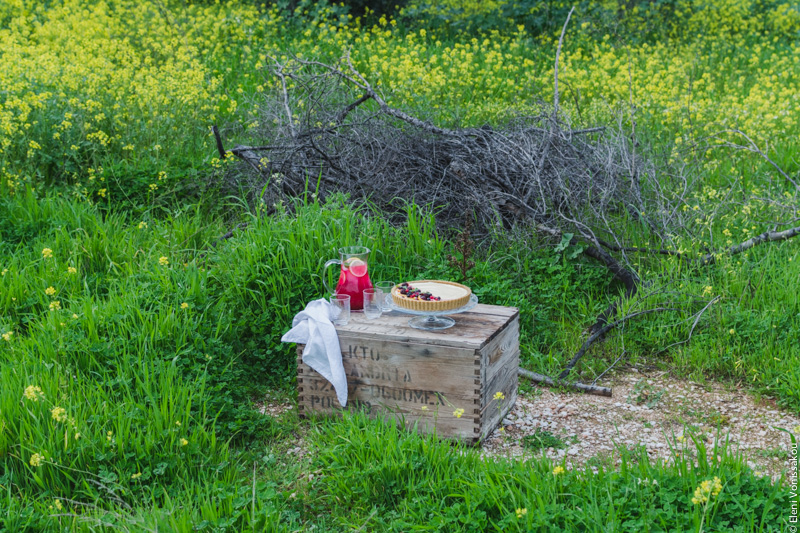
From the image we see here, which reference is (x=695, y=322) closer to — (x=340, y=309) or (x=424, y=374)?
(x=424, y=374)

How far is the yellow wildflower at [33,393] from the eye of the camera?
320 centimetres

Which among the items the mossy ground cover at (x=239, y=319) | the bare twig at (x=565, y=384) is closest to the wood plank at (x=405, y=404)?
the mossy ground cover at (x=239, y=319)

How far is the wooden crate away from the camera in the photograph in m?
3.52

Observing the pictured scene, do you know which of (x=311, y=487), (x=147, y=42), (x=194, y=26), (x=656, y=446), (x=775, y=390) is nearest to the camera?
(x=311, y=487)

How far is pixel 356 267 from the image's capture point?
154 inches

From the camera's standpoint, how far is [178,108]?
277 inches

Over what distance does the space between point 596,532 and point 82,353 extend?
103 inches

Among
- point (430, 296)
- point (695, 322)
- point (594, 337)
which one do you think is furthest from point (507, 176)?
point (430, 296)

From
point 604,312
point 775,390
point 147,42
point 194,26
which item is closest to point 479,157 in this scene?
point 604,312

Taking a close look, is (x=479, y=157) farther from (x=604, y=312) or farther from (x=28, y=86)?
(x=28, y=86)

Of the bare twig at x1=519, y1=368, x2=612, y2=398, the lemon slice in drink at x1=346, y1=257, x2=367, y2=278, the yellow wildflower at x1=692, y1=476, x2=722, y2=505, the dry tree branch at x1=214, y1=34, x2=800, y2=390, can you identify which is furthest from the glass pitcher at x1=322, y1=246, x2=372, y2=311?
the yellow wildflower at x1=692, y1=476, x2=722, y2=505

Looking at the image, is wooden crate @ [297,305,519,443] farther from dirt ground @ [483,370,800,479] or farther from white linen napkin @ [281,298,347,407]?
dirt ground @ [483,370,800,479]

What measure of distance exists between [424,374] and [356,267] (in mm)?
704

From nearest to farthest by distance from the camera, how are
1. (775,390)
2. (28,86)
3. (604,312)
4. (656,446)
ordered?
(656,446) → (775,390) → (604,312) → (28,86)
